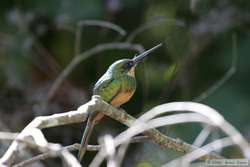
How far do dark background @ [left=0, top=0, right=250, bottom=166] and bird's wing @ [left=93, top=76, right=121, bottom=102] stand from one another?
1.82m

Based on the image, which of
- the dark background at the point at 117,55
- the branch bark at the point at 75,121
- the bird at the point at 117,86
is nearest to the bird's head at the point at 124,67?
the bird at the point at 117,86

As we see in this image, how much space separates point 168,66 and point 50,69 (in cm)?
92

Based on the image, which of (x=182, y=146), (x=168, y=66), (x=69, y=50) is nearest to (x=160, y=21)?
(x=168, y=66)

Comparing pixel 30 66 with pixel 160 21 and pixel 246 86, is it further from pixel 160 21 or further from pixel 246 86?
pixel 246 86

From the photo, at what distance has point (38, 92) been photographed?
5.08m

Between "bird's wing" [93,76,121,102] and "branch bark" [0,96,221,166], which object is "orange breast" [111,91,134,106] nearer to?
"bird's wing" [93,76,121,102]

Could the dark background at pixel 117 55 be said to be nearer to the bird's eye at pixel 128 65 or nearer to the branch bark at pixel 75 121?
the bird's eye at pixel 128 65

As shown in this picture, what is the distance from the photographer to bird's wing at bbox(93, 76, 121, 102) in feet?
9.23

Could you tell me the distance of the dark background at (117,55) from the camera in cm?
488

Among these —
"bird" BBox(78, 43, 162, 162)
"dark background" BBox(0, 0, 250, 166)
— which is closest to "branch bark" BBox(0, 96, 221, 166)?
"bird" BBox(78, 43, 162, 162)

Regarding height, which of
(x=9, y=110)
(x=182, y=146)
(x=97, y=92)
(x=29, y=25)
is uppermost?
(x=29, y=25)

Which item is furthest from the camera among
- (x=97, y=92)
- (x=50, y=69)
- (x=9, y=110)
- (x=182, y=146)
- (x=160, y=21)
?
(x=50, y=69)

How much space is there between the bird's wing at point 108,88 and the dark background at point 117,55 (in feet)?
5.96

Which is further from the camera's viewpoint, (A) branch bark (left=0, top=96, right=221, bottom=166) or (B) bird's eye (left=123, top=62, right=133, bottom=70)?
(B) bird's eye (left=123, top=62, right=133, bottom=70)
